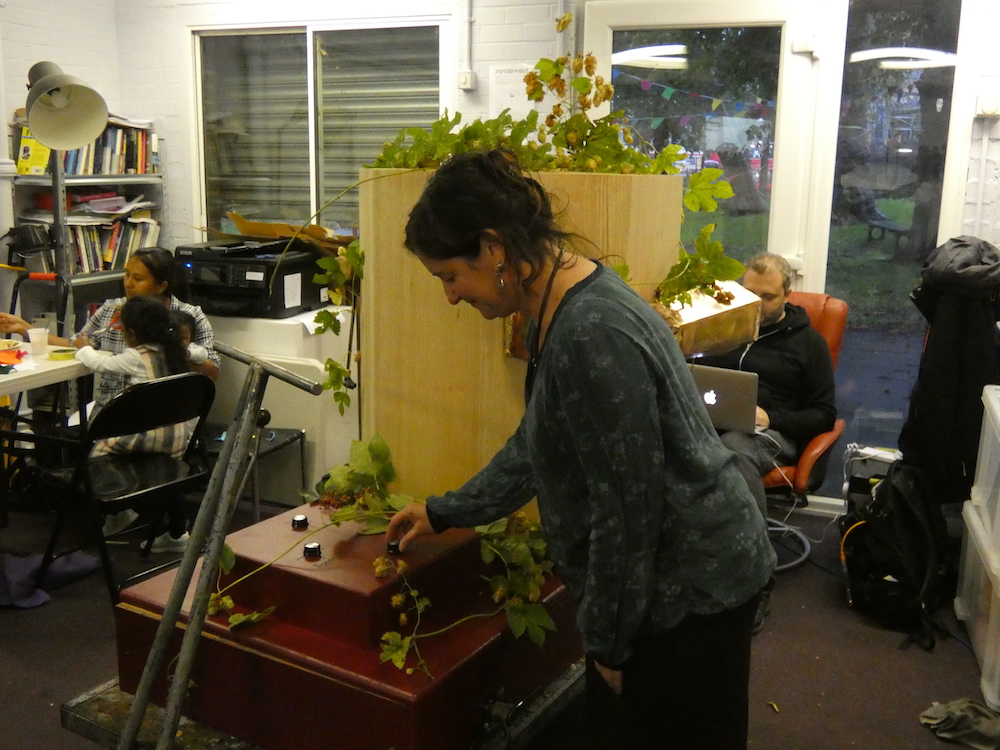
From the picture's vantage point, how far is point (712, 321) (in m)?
1.71

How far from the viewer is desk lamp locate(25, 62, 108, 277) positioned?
350 centimetres

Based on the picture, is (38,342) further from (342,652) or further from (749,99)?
(749,99)

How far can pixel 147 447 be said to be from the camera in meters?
3.36

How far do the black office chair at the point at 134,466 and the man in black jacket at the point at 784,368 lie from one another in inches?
71.6

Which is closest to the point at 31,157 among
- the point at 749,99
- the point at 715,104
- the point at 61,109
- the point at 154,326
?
the point at 61,109

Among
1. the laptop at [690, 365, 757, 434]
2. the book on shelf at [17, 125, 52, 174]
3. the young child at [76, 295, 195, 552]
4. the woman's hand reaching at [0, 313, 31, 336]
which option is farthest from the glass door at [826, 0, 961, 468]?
the book on shelf at [17, 125, 52, 174]

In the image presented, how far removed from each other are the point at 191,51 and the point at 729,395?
11.0 feet

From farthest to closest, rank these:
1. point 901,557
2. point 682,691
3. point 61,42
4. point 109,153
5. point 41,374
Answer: point 61,42, point 109,153, point 41,374, point 901,557, point 682,691

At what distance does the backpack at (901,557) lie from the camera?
2986 mm

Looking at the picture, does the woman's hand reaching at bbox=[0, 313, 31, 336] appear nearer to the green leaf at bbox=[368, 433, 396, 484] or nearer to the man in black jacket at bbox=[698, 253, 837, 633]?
the green leaf at bbox=[368, 433, 396, 484]

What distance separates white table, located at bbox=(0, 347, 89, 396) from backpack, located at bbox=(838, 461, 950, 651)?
2744 mm

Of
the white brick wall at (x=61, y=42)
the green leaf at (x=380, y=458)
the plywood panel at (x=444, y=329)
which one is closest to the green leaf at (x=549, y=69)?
the plywood panel at (x=444, y=329)

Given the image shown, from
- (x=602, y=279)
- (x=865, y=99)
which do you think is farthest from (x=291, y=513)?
(x=865, y=99)

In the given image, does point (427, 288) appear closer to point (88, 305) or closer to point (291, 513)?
point (291, 513)
